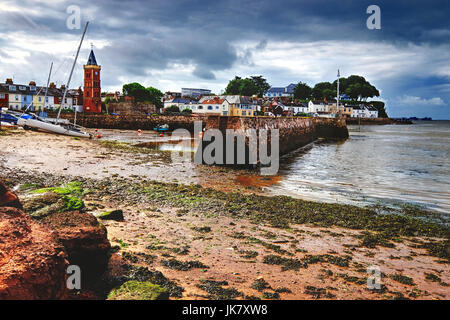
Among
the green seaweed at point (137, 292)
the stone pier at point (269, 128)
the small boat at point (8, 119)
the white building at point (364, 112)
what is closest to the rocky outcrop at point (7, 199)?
the green seaweed at point (137, 292)

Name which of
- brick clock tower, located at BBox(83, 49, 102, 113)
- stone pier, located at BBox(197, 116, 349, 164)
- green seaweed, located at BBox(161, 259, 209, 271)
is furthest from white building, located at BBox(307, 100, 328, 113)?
green seaweed, located at BBox(161, 259, 209, 271)

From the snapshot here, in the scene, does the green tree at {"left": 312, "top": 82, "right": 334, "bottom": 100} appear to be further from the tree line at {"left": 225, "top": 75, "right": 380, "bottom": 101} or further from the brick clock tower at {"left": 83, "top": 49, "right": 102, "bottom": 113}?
the brick clock tower at {"left": 83, "top": 49, "right": 102, "bottom": 113}

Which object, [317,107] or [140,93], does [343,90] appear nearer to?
[317,107]

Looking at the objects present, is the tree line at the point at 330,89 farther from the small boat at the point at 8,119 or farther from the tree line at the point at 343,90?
the small boat at the point at 8,119

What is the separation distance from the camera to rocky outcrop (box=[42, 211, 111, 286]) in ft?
14.5

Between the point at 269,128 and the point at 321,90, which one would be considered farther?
the point at 321,90

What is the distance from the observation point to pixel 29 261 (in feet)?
10.7

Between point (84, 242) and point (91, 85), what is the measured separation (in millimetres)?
78483

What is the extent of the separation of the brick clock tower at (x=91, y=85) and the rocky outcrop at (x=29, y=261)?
78.0 m

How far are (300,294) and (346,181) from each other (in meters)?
12.8

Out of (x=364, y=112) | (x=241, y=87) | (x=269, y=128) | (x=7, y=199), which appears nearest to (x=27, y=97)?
(x=269, y=128)

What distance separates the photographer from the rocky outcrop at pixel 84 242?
442 cm

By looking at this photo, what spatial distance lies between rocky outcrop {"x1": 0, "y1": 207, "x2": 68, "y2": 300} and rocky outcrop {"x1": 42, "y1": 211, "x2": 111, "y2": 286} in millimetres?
552
